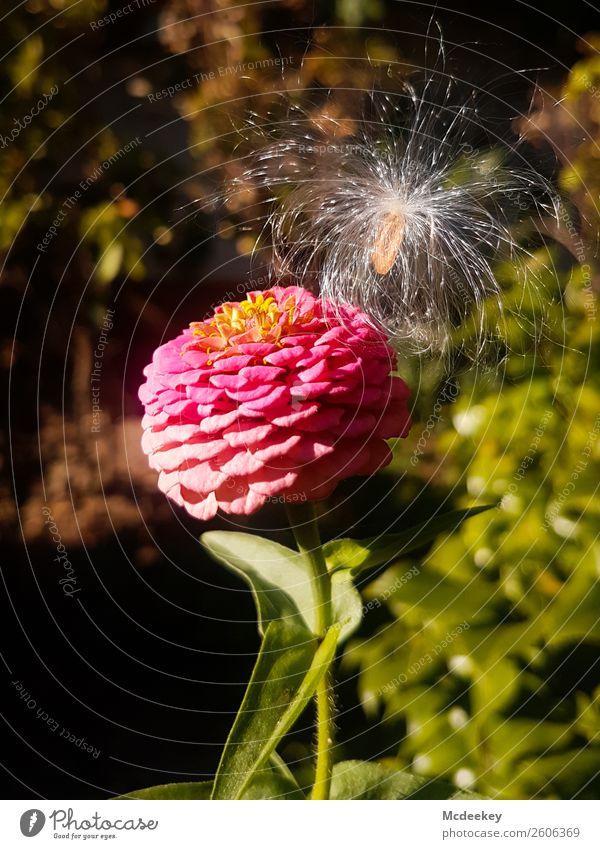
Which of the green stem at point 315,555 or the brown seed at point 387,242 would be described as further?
the brown seed at point 387,242
